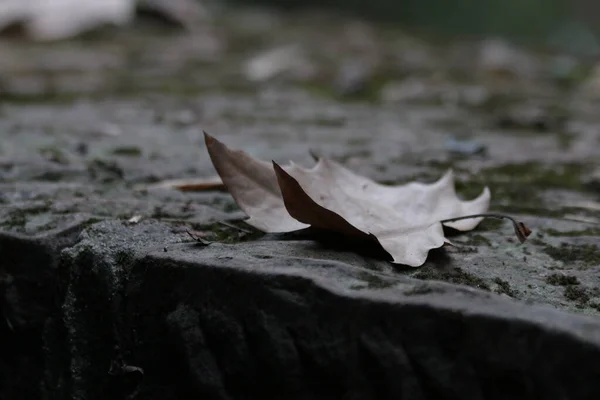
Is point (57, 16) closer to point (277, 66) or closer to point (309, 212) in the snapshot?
point (277, 66)

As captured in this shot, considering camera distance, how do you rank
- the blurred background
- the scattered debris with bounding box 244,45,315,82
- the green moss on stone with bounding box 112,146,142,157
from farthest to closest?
1. the scattered debris with bounding box 244,45,315,82
2. the blurred background
3. the green moss on stone with bounding box 112,146,142,157

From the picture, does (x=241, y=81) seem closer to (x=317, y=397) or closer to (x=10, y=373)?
(x=10, y=373)

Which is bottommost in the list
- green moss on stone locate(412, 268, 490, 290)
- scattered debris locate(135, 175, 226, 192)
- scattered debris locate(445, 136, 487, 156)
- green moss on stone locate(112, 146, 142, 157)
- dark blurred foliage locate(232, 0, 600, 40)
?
green moss on stone locate(412, 268, 490, 290)

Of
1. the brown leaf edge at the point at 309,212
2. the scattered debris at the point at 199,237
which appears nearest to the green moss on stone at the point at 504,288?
the brown leaf edge at the point at 309,212

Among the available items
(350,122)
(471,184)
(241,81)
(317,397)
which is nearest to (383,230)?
(317,397)

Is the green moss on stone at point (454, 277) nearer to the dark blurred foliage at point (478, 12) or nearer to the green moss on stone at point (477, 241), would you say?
the green moss on stone at point (477, 241)

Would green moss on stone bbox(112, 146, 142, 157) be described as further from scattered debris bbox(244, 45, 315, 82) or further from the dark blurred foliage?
the dark blurred foliage

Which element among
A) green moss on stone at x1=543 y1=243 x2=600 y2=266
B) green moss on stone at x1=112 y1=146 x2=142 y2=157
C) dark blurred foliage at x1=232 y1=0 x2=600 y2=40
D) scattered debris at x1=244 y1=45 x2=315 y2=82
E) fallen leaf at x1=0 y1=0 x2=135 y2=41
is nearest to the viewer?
green moss on stone at x1=543 y1=243 x2=600 y2=266

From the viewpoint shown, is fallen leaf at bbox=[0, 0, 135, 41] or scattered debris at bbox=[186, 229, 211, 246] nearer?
scattered debris at bbox=[186, 229, 211, 246]

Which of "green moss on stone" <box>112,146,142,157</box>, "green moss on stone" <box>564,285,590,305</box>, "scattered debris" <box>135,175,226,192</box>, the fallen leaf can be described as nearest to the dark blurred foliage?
the fallen leaf
